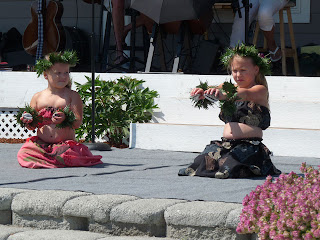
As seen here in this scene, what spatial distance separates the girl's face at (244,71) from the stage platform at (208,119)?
1401 mm

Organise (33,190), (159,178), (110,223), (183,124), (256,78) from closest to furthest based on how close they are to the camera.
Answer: (110,223)
(33,190)
(159,178)
(256,78)
(183,124)

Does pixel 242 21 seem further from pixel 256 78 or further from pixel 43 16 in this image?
pixel 256 78

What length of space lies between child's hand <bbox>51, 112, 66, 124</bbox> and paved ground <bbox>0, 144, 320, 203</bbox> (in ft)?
1.31

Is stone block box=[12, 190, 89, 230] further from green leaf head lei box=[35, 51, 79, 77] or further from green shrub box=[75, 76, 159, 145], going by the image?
green shrub box=[75, 76, 159, 145]

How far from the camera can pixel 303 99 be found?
295 inches

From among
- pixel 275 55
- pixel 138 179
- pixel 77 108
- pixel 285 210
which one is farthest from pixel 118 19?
pixel 285 210

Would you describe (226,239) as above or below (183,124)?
below

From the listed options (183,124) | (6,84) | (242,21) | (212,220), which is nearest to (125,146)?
(183,124)

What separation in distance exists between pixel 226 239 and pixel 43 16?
285 inches

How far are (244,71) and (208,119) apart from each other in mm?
2196

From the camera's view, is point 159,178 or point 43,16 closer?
point 159,178

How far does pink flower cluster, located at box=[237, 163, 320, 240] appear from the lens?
3158 mm

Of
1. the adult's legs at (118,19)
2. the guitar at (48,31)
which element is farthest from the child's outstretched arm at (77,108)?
the guitar at (48,31)

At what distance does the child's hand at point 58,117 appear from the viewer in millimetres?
5907
